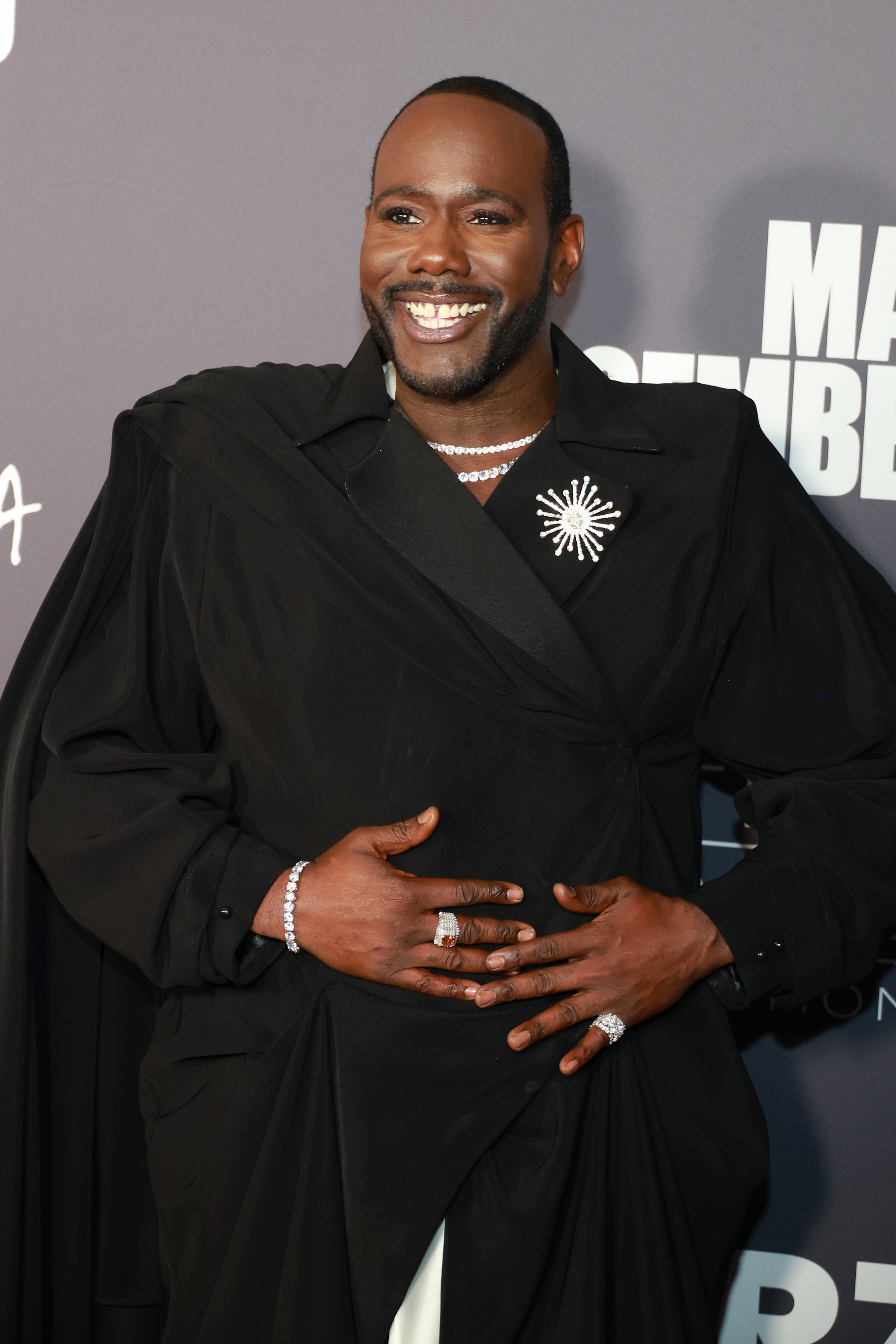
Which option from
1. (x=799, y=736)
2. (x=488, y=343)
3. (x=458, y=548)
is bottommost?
(x=799, y=736)

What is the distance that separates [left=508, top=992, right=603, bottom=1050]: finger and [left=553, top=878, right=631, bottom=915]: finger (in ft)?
0.30

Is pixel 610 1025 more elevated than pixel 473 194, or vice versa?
pixel 473 194

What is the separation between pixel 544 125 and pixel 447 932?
0.93 m

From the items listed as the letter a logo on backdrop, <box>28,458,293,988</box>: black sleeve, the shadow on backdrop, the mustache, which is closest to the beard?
the mustache

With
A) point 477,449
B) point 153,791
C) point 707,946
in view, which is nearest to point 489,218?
point 477,449

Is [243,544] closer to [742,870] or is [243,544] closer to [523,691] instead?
[523,691]

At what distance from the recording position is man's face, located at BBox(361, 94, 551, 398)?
1.47 m

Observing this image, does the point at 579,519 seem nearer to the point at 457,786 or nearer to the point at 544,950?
the point at 457,786

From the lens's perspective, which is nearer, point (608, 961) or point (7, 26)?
point (608, 961)

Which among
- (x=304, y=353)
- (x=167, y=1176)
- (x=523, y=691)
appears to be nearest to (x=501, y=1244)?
(x=167, y=1176)

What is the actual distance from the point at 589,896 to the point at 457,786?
0.18 m

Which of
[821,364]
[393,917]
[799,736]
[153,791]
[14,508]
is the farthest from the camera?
[14,508]

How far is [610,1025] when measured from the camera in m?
1.38

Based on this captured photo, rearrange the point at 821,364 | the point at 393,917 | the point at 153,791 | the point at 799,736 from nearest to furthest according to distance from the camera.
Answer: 1. the point at 393,917
2. the point at 153,791
3. the point at 799,736
4. the point at 821,364
